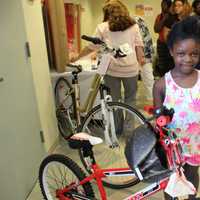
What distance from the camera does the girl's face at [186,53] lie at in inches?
45.1

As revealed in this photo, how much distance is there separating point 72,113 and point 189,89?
1.81 meters

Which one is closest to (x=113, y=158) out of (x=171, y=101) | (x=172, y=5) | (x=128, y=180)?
(x=128, y=180)

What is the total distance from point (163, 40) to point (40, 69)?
1975 mm

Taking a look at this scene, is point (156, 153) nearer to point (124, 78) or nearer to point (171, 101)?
point (171, 101)

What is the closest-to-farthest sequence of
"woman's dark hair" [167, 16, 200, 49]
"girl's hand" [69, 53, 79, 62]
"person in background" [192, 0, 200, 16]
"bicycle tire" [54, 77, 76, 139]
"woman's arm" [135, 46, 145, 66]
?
"woman's dark hair" [167, 16, 200, 49], "woman's arm" [135, 46, 145, 66], "bicycle tire" [54, 77, 76, 139], "person in background" [192, 0, 200, 16], "girl's hand" [69, 53, 79, 62]

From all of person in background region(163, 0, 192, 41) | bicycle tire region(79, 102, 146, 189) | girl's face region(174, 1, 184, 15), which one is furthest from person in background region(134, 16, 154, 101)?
bicycle tire region(79, 102, 146, 189)

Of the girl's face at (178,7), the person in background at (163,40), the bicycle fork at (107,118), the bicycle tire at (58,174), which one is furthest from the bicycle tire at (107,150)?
the girl's face at (178,7)

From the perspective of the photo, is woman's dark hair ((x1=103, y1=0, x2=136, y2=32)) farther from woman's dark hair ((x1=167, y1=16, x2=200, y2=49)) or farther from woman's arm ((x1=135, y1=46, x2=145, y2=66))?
woman's dark hair ((x1=167, y1=16, x2=200, y2=49))

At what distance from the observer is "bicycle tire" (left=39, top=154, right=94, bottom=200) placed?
1492mm

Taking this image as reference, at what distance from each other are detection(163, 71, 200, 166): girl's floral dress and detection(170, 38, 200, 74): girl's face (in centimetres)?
10

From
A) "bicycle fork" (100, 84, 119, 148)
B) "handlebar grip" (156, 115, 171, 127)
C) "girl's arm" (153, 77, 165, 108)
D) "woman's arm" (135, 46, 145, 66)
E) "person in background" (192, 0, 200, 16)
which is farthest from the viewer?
"person in background" (192, 0, 200, 16)

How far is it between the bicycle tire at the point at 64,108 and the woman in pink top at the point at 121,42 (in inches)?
17.6

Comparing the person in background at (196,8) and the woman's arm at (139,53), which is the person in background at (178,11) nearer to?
the person in background at (196,8)

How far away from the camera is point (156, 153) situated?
3.42 feet
